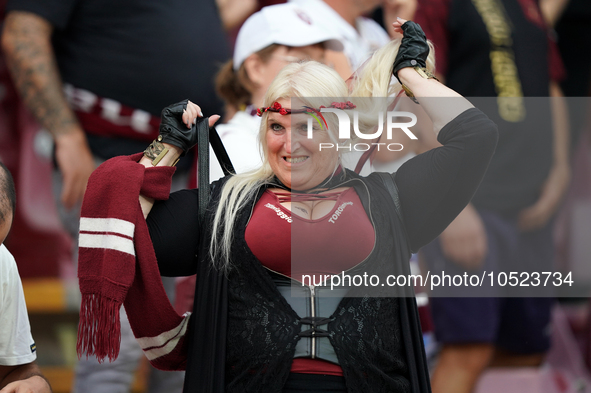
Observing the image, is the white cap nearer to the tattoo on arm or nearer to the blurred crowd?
the blurred crowd

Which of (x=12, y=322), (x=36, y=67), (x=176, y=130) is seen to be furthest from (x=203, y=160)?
(x=36, y=67)

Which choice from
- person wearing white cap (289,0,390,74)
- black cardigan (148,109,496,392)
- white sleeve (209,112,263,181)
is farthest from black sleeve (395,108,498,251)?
person wearing white cap (289,0,390,74)

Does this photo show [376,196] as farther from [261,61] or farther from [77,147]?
[77,147]

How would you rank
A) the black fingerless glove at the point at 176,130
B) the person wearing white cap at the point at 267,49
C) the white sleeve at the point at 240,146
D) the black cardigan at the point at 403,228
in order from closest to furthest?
the black cardigan at the point at 403,228 < the black fingerless glove at the point at 176,130 < the white sleeve at the point at 240,146 < the person wearing white cap at the point at 267,49

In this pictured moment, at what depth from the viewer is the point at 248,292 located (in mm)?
1954

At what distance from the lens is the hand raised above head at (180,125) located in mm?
2047

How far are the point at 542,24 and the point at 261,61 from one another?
1.75 meters

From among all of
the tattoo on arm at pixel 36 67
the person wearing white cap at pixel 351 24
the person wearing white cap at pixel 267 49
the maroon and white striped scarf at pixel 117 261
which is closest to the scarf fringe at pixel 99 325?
the maroon and white striped scarf at pixel 117 261

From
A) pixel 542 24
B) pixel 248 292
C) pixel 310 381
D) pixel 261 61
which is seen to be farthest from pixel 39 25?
pixel 542 24

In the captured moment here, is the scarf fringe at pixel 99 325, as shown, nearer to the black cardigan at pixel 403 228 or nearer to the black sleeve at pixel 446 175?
the black cardigan at pixel 403 228

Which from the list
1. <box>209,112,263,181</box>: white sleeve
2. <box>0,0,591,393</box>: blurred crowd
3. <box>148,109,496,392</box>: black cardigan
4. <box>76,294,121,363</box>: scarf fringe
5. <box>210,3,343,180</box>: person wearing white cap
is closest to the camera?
<box>76,294,121,363</box>: scarf fringe

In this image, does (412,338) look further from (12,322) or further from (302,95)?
(12,322)

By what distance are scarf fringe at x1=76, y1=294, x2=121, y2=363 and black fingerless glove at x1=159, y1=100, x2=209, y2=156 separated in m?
0.52

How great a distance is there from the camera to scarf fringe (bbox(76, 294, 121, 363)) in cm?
184
